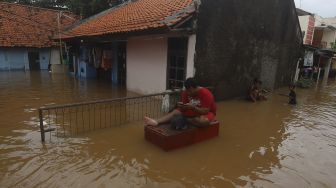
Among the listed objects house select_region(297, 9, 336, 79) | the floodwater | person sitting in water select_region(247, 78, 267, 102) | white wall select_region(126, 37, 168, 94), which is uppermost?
house select_region(297, 9, 336, 79)

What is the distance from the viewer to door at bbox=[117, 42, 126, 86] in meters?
13.1

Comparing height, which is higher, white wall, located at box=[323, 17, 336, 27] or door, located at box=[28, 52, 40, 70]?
white wall, located at box=[323, 17, 336, 27]

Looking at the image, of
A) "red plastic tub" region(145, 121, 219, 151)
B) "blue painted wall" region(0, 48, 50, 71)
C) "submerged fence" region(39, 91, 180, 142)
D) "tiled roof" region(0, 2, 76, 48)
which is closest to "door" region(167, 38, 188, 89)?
"submerged fence" region(39, 91, 180, 142)

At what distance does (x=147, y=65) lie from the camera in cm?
1070

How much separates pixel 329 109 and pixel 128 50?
9.42m

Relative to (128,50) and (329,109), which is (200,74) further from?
(329,109)

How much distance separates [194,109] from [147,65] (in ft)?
18.4

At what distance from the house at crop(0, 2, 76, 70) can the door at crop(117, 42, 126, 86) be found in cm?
1039

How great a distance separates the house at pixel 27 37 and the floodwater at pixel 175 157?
49.1 ft

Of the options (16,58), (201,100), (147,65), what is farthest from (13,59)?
(201,100)

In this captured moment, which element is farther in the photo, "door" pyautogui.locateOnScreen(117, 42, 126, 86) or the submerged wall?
"door" pyautogui.locateOnScreen(117, 42, 126, 86)

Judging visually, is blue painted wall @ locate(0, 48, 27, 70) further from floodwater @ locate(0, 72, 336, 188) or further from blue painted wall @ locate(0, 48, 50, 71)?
floodwater @ locate(0, 72, 336, 188)

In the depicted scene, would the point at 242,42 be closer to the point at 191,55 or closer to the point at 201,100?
the point at 191,55

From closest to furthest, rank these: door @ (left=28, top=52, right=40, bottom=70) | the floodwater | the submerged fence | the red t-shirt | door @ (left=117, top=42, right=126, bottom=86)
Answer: the floodwater < the red t-shirt < the submerged fence < door @ (left=117, top=42, right=126, bottom=86) < door @ (left=28, top=52, right=40, bottom=70)
